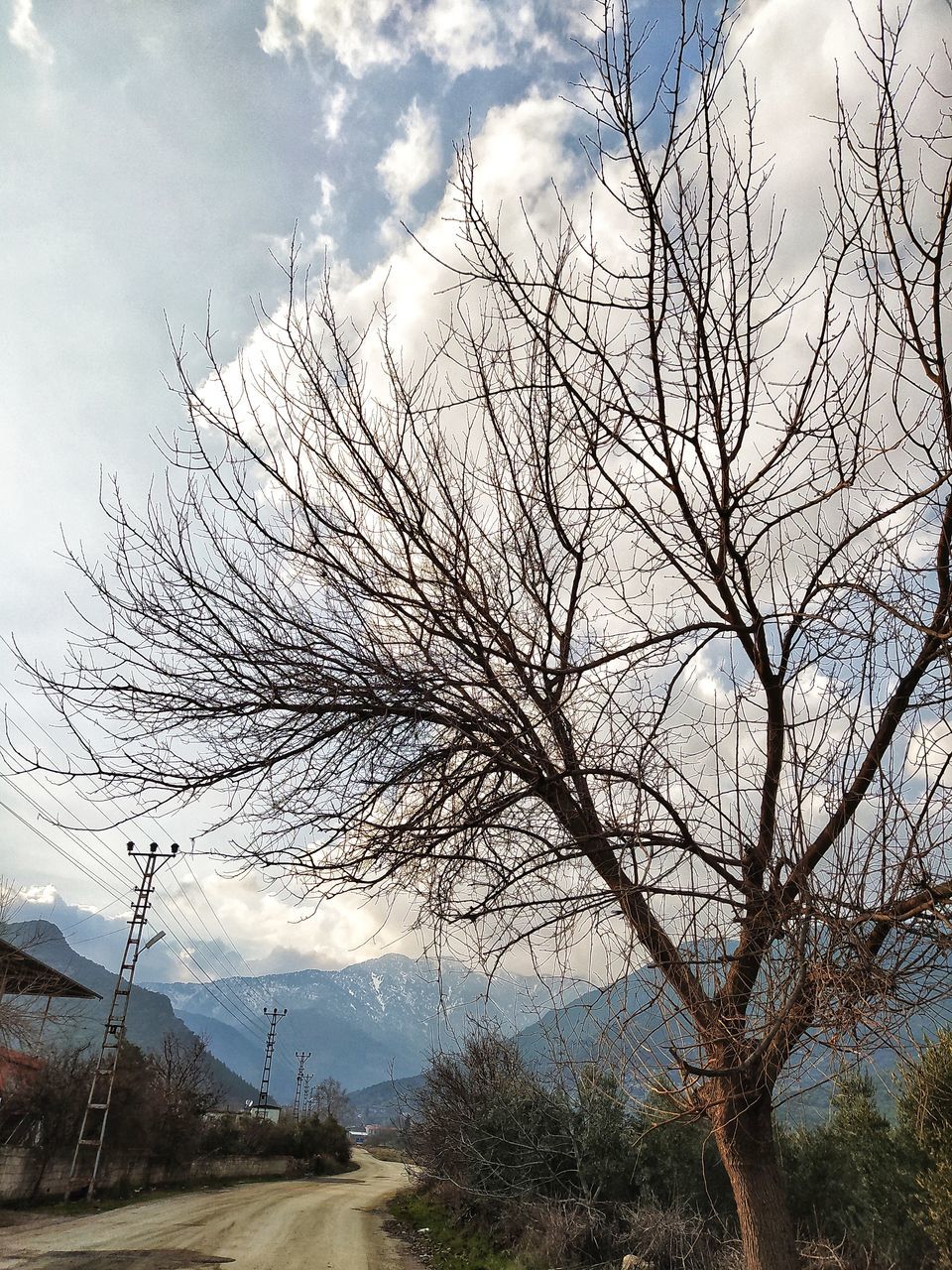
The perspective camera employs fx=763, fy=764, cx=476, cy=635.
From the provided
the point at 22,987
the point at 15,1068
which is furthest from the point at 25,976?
the point at 15,1068

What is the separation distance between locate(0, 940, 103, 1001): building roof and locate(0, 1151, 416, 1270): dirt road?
5773 millimetres

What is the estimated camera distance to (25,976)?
75.0ft

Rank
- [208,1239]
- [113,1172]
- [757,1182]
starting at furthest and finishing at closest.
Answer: [113,1172] → [208,1239] → [757,1182]

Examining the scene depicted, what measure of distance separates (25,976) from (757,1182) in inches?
1012

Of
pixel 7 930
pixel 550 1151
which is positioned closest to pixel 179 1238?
pixel 550 1151

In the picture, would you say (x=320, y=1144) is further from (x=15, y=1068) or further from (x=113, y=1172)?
(x=15, y=1068)

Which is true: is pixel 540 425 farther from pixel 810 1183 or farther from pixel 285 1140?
pixel 285 1140

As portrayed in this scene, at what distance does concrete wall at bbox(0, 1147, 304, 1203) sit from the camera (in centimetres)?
2061

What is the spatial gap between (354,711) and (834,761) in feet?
6.54

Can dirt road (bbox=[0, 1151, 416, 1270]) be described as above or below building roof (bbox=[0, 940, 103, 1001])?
below

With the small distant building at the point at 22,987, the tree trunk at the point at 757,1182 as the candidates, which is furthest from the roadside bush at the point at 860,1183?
the small distant building at the point at 22,987

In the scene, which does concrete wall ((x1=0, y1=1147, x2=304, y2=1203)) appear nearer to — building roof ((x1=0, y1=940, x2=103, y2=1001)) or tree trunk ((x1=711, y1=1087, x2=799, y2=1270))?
building roof ((x1=0, y1=940, x2=103, y2=1001))

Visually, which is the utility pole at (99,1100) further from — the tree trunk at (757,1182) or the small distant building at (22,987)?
the tree trunk at (757,1182)

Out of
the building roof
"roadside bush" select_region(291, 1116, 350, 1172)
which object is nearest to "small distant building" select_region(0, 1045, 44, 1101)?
the building roof
